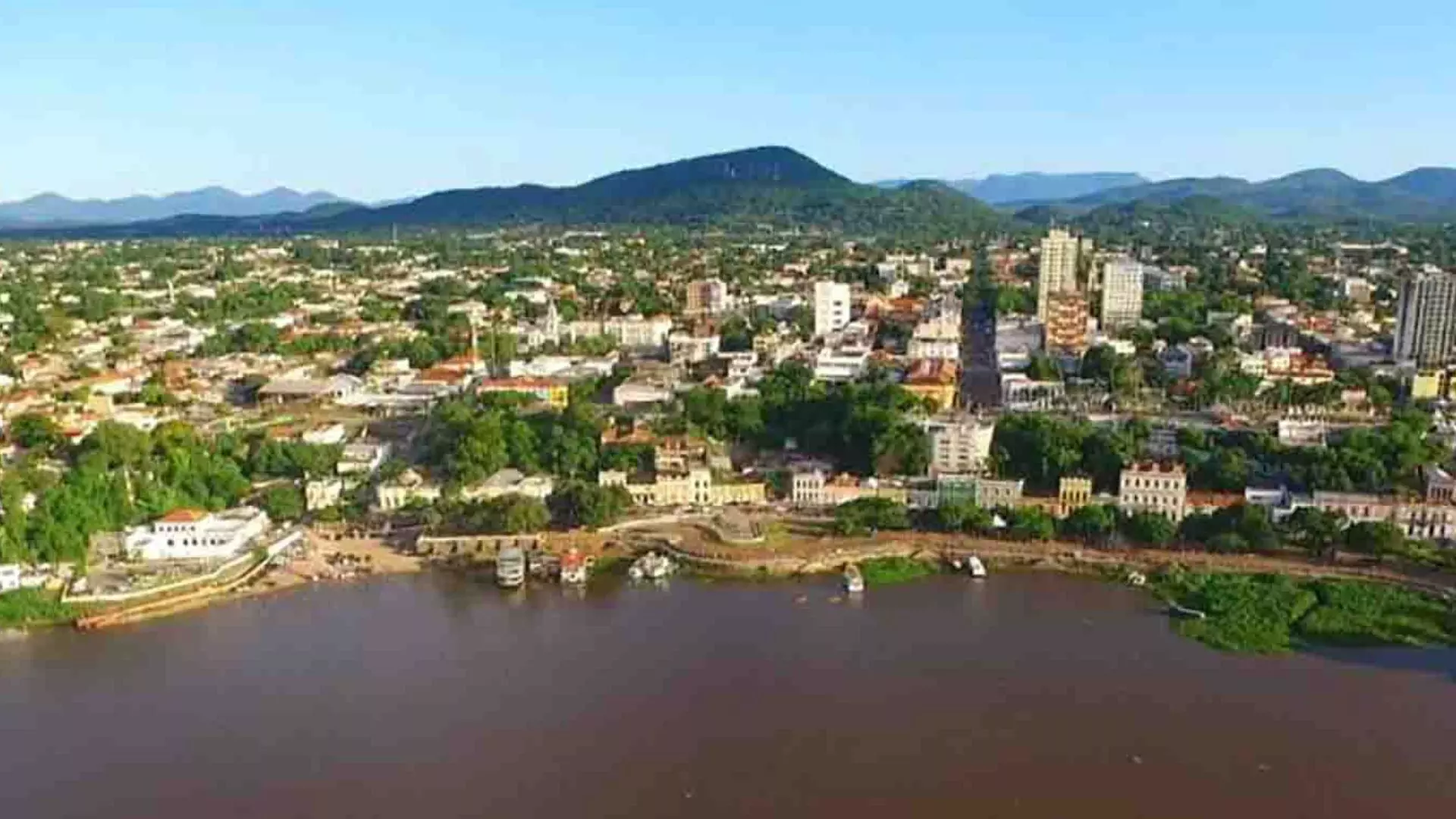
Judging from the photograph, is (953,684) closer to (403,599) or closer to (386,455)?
(403,599)

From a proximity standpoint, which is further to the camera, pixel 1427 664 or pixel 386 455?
pixel 386 455

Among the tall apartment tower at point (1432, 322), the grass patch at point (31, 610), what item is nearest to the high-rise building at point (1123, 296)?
the tall apartment tower at point (1432, 322)

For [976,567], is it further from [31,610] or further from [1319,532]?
[31,610]

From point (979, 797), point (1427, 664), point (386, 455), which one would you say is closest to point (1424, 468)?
point (1427, 664)

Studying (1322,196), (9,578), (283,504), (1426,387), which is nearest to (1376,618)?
(1426,387)

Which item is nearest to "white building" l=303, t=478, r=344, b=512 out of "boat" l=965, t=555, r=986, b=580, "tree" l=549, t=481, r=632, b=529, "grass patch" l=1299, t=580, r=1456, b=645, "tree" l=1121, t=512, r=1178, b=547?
"tree" l=549, t=481, r=632, b=529
